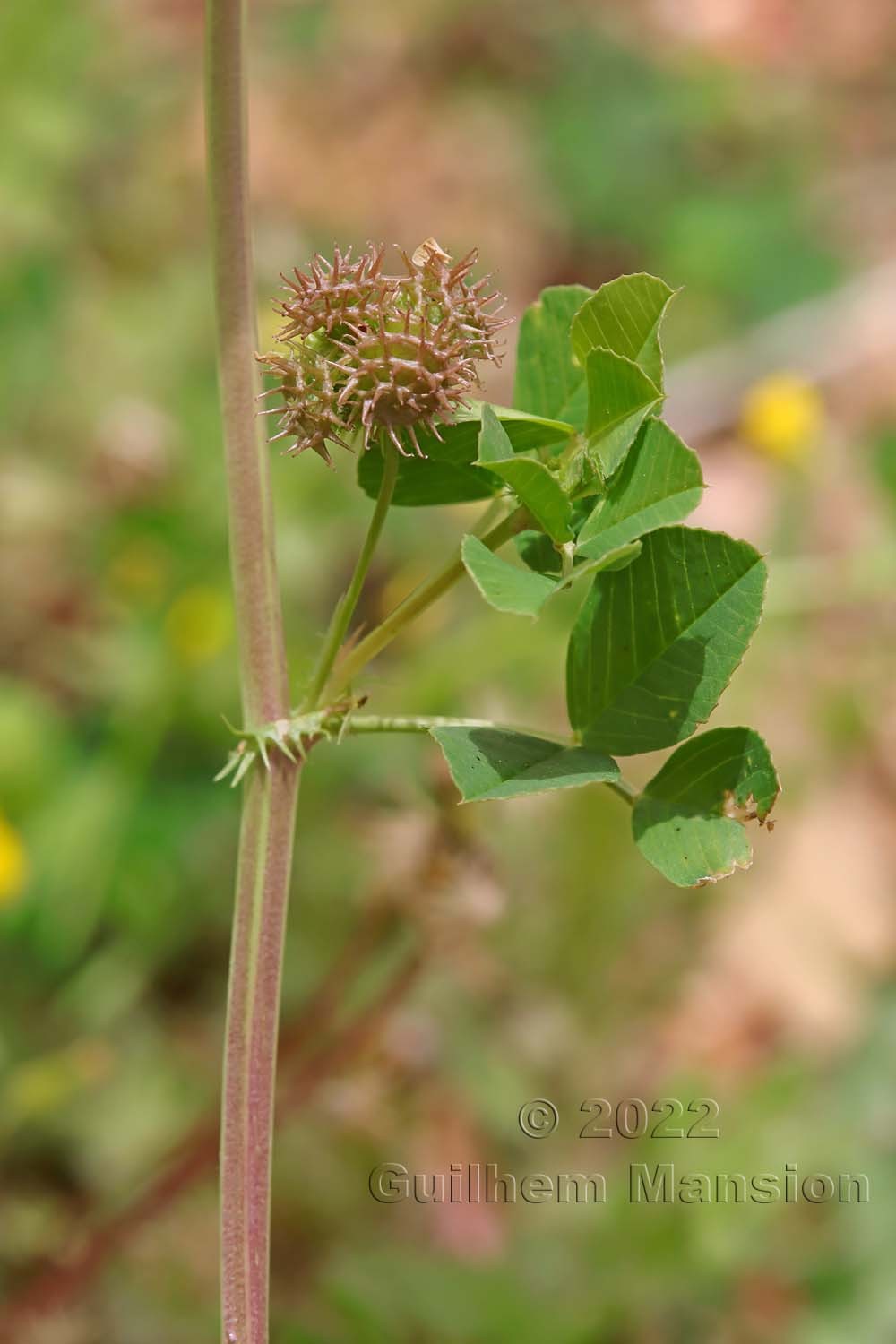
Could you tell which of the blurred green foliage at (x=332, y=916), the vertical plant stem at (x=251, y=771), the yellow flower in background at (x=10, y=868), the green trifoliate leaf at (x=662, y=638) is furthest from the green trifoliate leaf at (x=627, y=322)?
the yellow flower in background at (x=10, y=868)

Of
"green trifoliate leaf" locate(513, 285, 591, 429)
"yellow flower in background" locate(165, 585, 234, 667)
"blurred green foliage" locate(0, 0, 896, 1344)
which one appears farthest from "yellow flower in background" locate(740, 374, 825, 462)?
"green trifoliate leaf" locate(513, 285, 591, 429)

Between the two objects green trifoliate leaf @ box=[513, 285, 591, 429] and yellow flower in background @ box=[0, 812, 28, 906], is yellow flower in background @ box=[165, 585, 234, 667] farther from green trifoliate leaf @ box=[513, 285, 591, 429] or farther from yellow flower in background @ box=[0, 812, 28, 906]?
green trifoliate leaf @ box=[513, 285, 591, 429]

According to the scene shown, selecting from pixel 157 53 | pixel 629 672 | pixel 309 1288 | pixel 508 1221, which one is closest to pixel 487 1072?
pixel 508 1221

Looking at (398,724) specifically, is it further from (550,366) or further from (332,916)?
(332,916)

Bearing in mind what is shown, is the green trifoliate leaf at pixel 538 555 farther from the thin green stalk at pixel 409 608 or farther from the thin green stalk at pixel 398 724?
the thin green stalk at pixel 398 724

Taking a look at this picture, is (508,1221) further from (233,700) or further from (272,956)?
(272,956)

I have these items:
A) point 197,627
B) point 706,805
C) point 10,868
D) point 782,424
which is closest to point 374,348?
point 706,805
